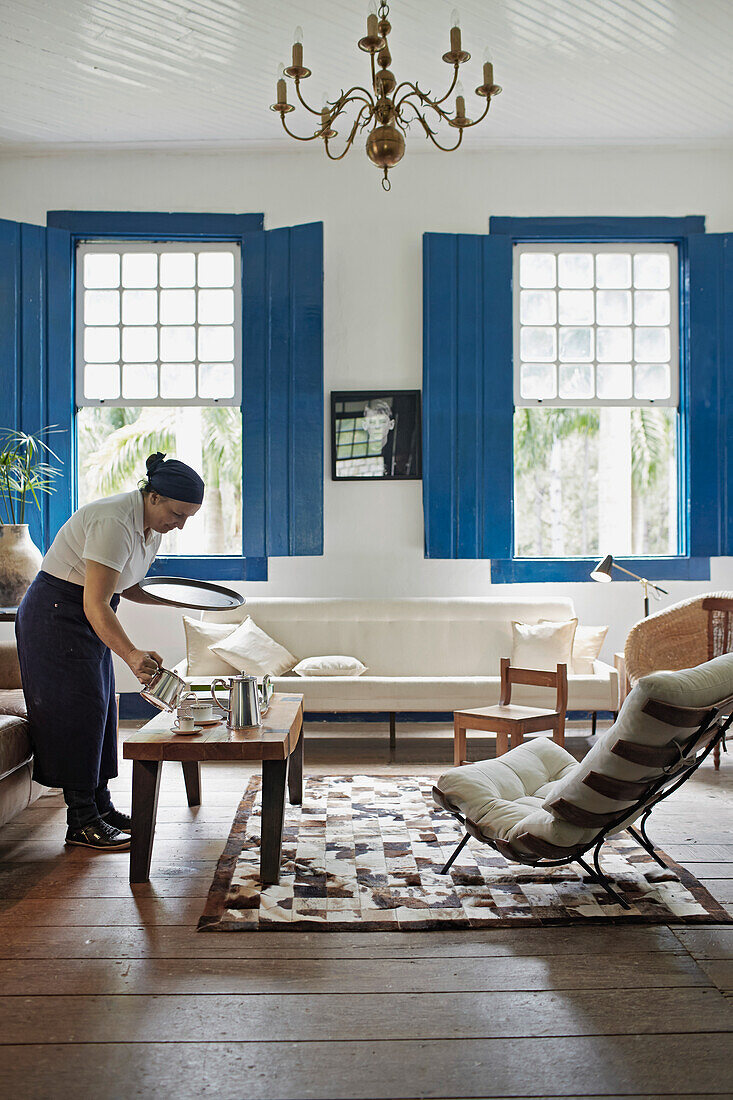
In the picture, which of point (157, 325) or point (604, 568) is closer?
point (604, 568)

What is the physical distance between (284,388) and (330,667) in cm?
217

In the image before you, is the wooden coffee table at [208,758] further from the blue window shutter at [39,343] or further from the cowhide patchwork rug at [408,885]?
the blue window shutter at [39,343]

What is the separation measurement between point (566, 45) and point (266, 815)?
4680 mm

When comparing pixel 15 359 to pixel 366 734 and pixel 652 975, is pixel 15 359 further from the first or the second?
pixel 652 975

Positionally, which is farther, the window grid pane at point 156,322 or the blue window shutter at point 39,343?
the window grid pane at point 156,322

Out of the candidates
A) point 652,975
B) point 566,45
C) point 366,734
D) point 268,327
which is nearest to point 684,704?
point 652,975

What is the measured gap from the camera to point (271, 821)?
11.1 ft

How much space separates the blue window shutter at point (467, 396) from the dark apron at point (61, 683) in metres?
3.23

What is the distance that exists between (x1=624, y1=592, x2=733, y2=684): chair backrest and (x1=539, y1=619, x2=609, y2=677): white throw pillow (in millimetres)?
275

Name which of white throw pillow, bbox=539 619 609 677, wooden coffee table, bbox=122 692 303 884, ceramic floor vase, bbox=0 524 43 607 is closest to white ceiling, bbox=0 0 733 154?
ceramic floor vase, bbox=0 524 43 607

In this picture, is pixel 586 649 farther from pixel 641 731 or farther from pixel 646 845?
pixel 641 731

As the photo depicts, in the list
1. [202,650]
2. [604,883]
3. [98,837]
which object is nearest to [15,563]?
[202,650]

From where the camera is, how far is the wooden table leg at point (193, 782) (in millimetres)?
4352

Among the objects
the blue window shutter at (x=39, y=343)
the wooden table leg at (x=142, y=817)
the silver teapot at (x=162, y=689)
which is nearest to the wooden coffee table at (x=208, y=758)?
the wooden table leg at (x=142, y=817)
